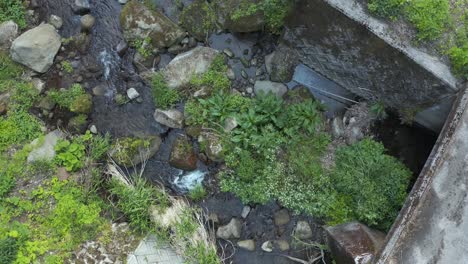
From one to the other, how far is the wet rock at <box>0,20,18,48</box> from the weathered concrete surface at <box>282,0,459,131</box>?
4.92 metres

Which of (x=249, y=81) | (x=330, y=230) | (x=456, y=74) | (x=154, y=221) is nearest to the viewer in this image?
(x=456, y=74)

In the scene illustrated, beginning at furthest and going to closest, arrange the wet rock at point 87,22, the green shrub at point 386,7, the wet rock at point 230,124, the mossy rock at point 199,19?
the wet rock at point 87,22
the mossy rock at point 199,19
the wet rock at point 230,124
the green shrub at point 386,7

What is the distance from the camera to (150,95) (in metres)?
7.85

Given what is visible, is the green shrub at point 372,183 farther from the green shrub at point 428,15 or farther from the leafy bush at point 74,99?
the leafy bush at point 74,99

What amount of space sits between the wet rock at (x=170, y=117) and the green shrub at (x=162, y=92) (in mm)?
124

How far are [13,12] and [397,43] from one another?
21.9 ft

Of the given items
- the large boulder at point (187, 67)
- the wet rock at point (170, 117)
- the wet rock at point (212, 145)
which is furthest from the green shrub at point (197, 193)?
the large boulder at point (187, 67)

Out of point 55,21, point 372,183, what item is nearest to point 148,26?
point 55,21

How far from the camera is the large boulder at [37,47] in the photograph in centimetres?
759

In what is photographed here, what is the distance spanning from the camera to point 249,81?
777 cm

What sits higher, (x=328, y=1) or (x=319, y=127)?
(x=328, y=1)

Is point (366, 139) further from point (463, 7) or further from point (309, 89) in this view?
point (463, 7)

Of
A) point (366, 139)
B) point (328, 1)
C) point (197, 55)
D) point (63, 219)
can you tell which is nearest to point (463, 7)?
point (328, 1)

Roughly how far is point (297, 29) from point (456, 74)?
8.01ft
